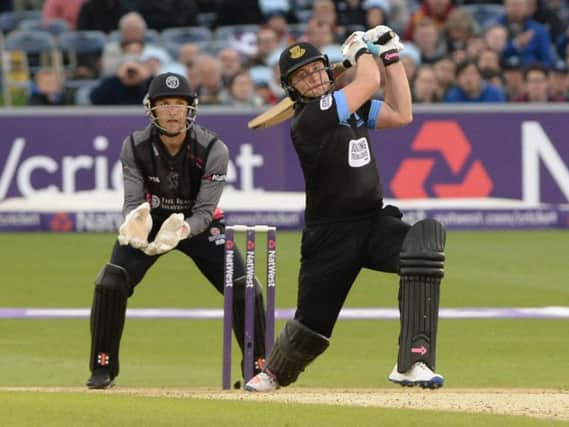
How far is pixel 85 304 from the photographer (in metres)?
13.8

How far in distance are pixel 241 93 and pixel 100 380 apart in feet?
30.8

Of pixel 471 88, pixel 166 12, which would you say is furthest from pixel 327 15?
pixel 166 12

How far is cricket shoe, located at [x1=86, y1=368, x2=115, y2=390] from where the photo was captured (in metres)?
9.92

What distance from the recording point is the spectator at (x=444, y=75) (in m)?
19.7

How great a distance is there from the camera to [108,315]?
1003 cm

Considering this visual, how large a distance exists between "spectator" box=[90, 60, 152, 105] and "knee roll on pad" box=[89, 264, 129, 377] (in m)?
9.40

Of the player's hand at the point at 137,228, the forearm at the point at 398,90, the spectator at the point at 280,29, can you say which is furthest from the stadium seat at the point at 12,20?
the forearm at the point at 398,90

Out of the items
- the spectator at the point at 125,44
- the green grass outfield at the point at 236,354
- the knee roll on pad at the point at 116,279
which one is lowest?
the green grass outfield at the point at 236,354

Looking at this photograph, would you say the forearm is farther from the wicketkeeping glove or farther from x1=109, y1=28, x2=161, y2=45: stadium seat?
x1=109, y1=28, x2=161, y2=45: stadium seat

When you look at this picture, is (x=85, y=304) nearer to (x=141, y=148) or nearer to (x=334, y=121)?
(x=141, y=148)

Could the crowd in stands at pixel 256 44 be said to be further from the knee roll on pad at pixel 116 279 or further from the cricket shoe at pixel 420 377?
the cricket shoe at pixel 420 377

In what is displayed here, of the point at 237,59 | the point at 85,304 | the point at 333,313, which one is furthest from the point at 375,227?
the point at 237,59

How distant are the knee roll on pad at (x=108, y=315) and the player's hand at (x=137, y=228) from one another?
1.51 feet

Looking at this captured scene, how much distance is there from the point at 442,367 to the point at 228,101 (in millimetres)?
8833
